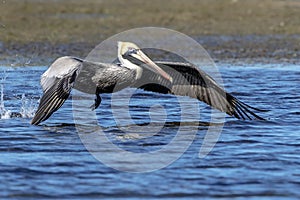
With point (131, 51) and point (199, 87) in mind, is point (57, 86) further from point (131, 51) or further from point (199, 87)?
point (199, 87)

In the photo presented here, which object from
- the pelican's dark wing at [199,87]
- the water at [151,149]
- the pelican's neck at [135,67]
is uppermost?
the pelican's neck at [135,67]

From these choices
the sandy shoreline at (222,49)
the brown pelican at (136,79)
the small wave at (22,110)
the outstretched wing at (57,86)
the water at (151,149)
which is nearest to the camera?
the water at (151,149)

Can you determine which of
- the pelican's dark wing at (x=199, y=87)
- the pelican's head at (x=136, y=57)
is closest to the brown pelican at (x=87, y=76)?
the pelican's head at (x=136, y=57)

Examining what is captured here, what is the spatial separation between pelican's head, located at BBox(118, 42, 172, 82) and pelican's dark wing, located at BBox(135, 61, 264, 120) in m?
0.16

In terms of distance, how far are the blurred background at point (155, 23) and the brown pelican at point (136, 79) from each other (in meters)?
5.75

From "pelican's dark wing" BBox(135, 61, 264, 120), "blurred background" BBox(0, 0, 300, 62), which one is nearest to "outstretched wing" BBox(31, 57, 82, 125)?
"pelican's dark wing" BBox(135, 61, 264, 120)

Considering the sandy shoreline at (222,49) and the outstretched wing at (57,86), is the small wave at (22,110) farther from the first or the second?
the sandy shoreline at (222,49)

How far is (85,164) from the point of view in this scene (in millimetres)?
6066

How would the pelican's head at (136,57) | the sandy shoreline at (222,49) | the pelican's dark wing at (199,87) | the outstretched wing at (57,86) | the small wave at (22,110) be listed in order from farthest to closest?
1. the sandy shoreline at (222,49)
2. the small wave at (22,110)
3. the pelican's dark wing at (199,87)
4. the pelican's head at (136,57)
5. the outstretched wing at (57,86)

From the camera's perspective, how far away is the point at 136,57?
7.90 meters

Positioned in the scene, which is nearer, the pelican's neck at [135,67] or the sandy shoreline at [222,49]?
the pelican's neck at [135,67]

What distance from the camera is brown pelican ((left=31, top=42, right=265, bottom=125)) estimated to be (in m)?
7.53

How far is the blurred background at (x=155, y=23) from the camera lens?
14711mm

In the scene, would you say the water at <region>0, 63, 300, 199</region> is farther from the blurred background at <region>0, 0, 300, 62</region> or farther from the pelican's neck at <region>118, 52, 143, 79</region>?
the blurred background at <region>0, 0, 300, 62</region>
